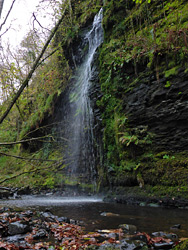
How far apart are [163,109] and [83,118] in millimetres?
5036

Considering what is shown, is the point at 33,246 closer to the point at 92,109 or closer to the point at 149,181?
the point at 149,181

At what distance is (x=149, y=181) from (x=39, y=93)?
49.3ft

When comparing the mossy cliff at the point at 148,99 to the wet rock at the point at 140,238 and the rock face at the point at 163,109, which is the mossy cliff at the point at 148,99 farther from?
the wet rock at the point at 140,238

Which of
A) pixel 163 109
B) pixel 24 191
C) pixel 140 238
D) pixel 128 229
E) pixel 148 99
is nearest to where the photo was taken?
pixel 140 238

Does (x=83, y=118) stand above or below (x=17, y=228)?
above

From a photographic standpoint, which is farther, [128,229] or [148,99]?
[148,99]

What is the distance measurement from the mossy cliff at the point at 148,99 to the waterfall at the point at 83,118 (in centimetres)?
129

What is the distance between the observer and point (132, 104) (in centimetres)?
717

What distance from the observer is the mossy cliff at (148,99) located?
19.1 feet

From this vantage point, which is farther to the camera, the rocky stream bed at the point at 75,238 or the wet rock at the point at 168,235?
the wet rock at the point at 168,235

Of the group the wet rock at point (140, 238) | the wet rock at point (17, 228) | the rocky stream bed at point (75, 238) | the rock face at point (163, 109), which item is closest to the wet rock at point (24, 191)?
the rock face at point (163, 109)

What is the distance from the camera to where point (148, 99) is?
21.9 feet

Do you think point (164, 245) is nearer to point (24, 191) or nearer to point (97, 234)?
point (97, 234)

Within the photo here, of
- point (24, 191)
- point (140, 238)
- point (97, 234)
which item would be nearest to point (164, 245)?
point (140, 238)
